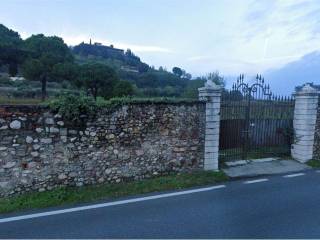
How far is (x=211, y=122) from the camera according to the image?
334 inches

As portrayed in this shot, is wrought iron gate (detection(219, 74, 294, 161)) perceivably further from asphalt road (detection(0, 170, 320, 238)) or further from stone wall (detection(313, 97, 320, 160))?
asphalt road (detection(0, 170, 320, 238))

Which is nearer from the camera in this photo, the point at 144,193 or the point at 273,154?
the point at 144,193

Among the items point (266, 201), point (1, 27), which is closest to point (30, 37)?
point (1, 27)

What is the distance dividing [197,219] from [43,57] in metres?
35.2

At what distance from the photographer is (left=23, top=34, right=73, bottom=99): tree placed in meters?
34.3

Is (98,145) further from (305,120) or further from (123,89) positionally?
(123,89)

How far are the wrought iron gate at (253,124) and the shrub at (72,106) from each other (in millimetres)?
4093

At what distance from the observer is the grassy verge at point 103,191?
6.16m

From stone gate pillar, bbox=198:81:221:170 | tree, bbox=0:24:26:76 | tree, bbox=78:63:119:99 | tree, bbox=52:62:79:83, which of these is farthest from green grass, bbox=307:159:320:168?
tree, bbox=0:24:26:76

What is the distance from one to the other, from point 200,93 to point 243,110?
1.72 meters

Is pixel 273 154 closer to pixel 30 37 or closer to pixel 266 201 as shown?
pixel 266 201

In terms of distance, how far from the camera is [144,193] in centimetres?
697

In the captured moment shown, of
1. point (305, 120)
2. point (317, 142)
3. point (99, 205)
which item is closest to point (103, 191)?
point (99, 205)

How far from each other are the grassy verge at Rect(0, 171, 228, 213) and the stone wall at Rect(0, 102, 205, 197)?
210mm
